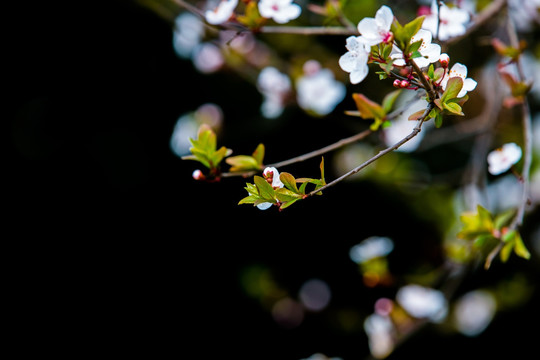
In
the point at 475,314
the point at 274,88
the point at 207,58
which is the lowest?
the point at 475,314

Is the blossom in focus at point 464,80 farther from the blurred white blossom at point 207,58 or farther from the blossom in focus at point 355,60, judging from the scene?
the blurred white blossom at point 207,58

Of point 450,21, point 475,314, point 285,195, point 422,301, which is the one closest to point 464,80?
point 285,195

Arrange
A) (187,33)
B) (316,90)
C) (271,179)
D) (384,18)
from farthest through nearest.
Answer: (187,33) < (316,90) < (271,179) < (384,18)

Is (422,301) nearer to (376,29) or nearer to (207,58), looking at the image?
(376,29)

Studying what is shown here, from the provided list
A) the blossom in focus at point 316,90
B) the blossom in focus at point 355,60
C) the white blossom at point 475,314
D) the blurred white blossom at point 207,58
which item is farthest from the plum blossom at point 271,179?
the white blossom at point 475,314

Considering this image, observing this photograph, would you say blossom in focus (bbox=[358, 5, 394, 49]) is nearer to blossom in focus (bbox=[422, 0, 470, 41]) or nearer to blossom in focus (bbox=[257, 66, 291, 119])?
blossom in focus (bbox=[422, 0, 470, 41])

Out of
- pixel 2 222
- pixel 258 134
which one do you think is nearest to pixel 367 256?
pixel 258 134

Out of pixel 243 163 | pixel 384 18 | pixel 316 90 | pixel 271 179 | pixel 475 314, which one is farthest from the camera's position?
pixel 475 314

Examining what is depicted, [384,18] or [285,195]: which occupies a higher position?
[384,18]

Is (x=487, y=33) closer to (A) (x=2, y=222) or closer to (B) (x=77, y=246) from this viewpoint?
(B) (x=77, y=246)
